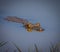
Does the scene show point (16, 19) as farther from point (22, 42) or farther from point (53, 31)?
point (53, 31)

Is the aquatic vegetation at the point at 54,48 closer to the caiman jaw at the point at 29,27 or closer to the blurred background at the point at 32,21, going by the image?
the blurred background at the point at 32,21

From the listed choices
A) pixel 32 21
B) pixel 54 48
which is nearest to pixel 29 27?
pixel 32 21

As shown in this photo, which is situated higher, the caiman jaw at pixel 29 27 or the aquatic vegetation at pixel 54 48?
the caiman jaw at pixel 29 27

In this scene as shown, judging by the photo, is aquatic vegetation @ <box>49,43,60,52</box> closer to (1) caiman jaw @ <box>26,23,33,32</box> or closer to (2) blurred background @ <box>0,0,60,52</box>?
(2) blurred background @ <box>0,0,60,52</box>

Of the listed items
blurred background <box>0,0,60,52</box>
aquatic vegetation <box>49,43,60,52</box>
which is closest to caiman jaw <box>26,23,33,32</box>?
blurred background <box>0,0,60,52</box>

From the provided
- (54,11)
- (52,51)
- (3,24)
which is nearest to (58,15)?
(54,11)

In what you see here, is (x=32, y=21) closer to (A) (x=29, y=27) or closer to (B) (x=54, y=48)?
(A) (x=29, y=27)

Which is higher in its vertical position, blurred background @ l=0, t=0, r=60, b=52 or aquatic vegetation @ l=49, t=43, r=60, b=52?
blurred background @ l=0, t=0, r=60, b=52

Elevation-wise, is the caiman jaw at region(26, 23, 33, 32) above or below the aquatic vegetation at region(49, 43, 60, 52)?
above

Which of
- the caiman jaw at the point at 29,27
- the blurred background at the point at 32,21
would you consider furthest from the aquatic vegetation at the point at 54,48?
the caiman jaw at the point at 29,27
